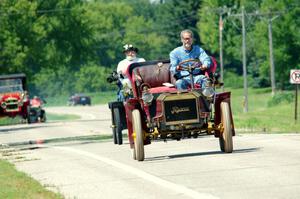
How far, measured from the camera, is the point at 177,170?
1434 cm

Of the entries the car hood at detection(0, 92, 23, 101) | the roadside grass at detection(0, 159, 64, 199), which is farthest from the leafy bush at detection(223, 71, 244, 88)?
the roadside grass at detection(0, 159, 64, 199)

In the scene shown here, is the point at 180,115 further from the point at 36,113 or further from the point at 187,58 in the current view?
the point at 36,113

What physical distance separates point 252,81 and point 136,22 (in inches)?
2269

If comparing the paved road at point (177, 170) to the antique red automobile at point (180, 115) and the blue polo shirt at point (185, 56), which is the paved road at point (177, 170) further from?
the blue polo shirt at point (185, 56)

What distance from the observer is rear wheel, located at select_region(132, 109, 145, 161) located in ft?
54.0

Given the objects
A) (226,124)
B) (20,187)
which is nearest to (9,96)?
(226,124)

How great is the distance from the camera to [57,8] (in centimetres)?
8662

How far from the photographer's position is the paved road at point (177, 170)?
38.0 feet

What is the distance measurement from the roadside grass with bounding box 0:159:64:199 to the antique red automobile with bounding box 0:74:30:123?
120ft

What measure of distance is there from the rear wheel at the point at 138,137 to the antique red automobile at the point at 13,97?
3654cm

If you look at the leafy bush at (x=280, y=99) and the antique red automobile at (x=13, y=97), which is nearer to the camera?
the antique red automobile at (x=13, y=97)

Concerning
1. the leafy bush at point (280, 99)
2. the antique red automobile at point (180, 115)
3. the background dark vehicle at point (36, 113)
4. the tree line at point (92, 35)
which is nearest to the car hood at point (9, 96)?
the background dark vehicle at point (36, 113)

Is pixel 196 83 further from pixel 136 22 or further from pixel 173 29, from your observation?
pixel 136 22

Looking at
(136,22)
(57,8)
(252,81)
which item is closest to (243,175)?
(57,8)
